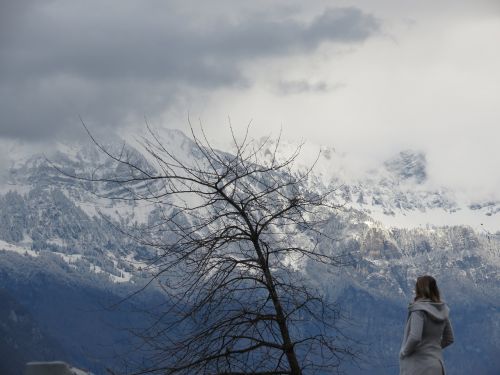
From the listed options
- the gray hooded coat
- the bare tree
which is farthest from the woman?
the bare tree

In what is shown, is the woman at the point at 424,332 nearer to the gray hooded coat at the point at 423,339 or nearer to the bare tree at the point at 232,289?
the gray hooded coat at the point at 423,339

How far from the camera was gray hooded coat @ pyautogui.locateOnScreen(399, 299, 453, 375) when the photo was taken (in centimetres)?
1541

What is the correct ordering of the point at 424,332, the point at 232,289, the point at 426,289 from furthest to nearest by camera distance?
1. the point at 232,289
2. the point at 424,332
3. the point at 426,289

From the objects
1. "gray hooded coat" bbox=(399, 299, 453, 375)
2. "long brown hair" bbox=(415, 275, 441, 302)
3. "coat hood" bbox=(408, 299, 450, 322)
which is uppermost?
"long brown hair" bbox=(415, 275, 441, 302)

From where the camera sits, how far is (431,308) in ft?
51.0

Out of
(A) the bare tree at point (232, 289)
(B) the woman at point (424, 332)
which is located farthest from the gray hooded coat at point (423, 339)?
(A) the bare tree at point (232, 289)

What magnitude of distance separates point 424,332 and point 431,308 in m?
0.36

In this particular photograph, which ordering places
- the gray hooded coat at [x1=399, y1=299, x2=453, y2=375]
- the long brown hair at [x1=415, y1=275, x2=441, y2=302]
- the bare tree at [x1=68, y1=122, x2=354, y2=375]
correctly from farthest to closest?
the bare tree at [x1=68, y1=122, x2=354, y2=375] → the long brown hair at [x1=415, y1=275, x2=441, y2=302] → the gray hooded coat at [x1=399, y1=299, x2=453, y2=375]

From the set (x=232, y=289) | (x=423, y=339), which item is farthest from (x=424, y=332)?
(x=232, y=289)

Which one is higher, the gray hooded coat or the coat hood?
the coat hood

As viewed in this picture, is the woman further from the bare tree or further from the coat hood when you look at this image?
the bare tree

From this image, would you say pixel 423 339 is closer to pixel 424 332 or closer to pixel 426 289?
pixel 424 332

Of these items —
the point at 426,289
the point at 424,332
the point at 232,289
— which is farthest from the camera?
the point at 232,289

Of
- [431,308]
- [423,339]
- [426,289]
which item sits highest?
[426,289]
